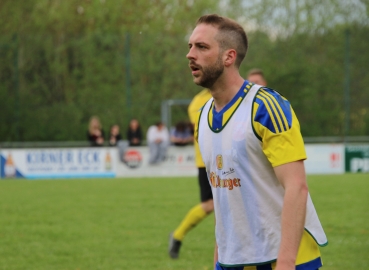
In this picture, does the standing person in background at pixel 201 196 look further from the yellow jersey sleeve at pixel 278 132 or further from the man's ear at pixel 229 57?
the yellow jersey sleeve at pixel 278 132

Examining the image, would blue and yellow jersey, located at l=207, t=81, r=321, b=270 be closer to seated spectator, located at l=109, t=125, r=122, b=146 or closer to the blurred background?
seated spectator, located at l=109, t=125, r=122, b=146

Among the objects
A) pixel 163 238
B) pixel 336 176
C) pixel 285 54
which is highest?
pixel 285 54

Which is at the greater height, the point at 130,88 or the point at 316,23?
the point at 316,23

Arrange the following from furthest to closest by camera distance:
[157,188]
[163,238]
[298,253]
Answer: [157,188] → [163,238] → [298,253]

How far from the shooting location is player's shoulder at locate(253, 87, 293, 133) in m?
2.90

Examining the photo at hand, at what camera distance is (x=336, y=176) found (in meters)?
19.8

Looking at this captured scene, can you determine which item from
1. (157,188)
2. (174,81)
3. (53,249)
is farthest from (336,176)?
(53,249)

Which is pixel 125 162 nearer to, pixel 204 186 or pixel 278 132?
pixel 204 186

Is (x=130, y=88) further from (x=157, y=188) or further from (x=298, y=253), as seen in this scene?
(x=298, y=253)

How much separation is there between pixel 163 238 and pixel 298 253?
6.40m

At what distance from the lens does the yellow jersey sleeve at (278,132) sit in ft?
9.48

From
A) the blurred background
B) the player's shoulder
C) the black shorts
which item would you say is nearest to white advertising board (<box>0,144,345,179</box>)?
the blurred background

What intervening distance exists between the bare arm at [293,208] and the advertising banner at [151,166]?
1820 cm

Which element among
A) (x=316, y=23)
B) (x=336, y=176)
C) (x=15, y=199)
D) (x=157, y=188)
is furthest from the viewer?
(x=316, y=23)
